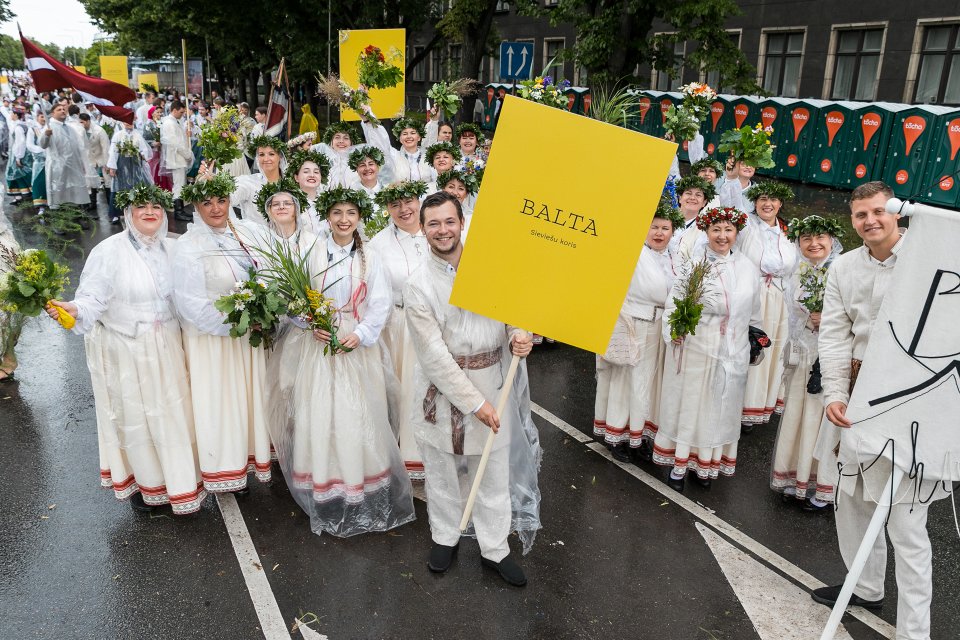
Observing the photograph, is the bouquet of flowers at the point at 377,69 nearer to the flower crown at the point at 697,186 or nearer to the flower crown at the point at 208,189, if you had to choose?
the flower crown at the point at 697,186

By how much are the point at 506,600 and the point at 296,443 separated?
1.74 m

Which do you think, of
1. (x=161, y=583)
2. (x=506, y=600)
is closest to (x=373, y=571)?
(x=506, y=600)

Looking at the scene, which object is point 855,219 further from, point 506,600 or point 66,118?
point 66,118

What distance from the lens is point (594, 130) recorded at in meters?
3.30

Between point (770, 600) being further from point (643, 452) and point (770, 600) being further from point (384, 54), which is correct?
point (384, 54)

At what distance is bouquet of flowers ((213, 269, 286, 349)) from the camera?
437cm

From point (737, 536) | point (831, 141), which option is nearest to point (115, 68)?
point (831, 141)

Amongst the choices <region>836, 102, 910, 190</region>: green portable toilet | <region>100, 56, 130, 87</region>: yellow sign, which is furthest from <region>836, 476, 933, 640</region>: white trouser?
<region>100, 56, 130, 87</region>: yellow sign

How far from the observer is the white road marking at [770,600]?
3865mm

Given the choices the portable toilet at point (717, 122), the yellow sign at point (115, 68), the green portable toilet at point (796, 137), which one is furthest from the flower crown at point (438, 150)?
the yellow sign at point (115, 68)

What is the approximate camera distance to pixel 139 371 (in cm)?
453

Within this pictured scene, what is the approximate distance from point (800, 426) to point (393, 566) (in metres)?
3.01

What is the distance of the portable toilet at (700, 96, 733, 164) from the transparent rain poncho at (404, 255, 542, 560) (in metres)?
18.5

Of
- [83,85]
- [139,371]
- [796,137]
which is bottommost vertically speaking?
[139,371]
